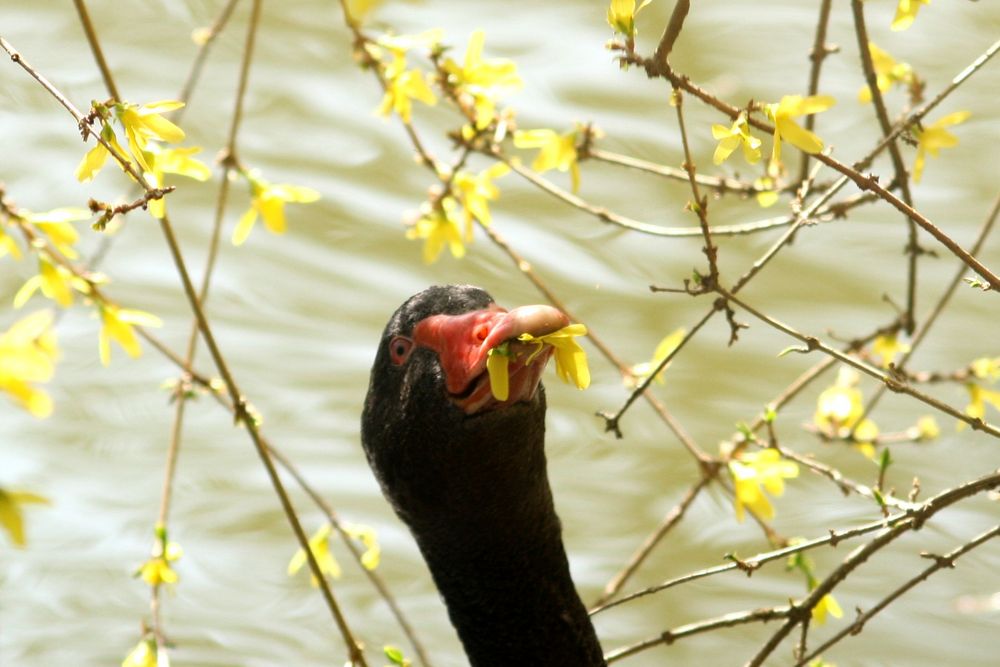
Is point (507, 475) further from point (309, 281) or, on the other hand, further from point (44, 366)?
point (309, 281)

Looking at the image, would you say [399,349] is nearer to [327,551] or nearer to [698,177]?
[327,551]

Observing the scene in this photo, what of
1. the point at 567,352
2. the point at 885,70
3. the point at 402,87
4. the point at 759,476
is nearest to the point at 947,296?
the point at 885,70

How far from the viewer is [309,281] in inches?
221

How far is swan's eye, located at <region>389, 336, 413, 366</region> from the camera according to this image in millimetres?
2637

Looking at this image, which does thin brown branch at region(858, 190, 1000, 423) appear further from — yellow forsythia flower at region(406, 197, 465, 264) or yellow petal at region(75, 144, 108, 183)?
yellow petal at region(75, 144, 108, 183)

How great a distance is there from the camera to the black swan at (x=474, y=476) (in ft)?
8.18

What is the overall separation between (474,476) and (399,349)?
0.25 m

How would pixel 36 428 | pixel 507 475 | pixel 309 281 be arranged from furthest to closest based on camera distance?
pixel 309 281 < pixel 36 428 < pixel 507 475

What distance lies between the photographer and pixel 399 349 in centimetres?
266

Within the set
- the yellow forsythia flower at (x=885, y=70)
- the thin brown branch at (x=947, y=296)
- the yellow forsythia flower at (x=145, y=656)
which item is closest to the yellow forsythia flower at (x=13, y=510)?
the yellow forsythia flower at (x=145, y=656)

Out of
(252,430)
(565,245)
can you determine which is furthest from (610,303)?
(252,430)

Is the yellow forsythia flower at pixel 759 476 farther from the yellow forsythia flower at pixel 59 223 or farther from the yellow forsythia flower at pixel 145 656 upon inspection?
the yellow forsythia flower at pixel 59 223

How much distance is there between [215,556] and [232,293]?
3.82 feet

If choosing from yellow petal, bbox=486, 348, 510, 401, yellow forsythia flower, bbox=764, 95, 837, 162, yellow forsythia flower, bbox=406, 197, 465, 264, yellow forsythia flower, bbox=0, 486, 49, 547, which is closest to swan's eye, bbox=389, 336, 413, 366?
yellow forsythia flower, bbox=406, 197, 465, 264
